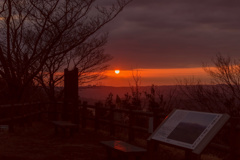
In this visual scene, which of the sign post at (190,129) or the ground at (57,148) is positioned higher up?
the sign post at (190,129)

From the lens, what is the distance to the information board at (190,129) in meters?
4.61

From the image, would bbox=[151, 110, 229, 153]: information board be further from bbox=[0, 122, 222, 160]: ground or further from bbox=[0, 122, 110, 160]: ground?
bbox=[0, 122, 110, 160]: ground

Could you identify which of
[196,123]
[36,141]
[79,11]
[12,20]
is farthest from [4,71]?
[196,123]

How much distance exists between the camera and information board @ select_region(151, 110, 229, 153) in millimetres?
4609

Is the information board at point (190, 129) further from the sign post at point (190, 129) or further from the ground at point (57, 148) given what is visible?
the ground at point (57, 148)

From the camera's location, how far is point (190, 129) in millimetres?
4961

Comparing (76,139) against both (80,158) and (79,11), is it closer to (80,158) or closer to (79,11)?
(80,158)

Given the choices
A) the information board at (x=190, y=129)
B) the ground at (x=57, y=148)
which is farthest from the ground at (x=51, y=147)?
the information board at (x=190, y=129)

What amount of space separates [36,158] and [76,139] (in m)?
3.78

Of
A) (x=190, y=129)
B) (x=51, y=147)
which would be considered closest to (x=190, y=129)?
(x=190, y=129)

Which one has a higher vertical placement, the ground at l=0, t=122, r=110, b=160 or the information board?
the information board

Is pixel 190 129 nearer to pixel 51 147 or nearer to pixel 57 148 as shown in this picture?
pixel 57 148

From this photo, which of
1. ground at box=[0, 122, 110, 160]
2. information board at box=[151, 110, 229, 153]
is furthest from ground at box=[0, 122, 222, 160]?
information board at box=[151, 110, 229, 153]

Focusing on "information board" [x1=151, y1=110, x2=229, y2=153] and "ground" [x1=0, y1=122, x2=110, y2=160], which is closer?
"information board" [x1=151, y1=110, x2=229, y2=153]
